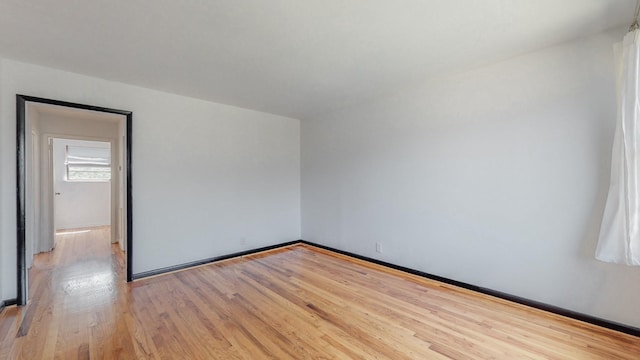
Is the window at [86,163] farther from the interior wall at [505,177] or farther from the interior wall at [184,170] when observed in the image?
the interior wall at [505,177]

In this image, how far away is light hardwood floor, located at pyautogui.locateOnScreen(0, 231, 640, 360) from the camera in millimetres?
1954

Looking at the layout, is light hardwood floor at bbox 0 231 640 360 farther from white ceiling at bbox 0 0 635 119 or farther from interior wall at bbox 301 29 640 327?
white ceiling at bbox 0 0 635 119

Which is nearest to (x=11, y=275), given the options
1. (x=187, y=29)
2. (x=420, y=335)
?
(x=187, y=29)

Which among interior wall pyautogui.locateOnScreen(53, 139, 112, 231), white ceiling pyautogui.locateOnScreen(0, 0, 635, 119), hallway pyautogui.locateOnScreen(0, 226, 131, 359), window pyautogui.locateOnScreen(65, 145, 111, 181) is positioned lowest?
hallway pyautogui.locateOnScreen(0, 226, 131, 359)

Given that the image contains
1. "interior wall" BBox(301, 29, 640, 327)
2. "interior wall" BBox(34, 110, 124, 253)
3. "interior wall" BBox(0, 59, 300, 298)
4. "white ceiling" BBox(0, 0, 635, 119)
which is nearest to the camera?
"white ceiling" BBox(0, 0, 635, 119)

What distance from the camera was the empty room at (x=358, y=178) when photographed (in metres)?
1.98

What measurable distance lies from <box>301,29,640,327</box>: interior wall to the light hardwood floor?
0.34m

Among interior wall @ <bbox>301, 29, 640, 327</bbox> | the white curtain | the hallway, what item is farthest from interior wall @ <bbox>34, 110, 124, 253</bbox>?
the white curtain

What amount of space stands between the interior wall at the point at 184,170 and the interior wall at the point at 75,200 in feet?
16.2

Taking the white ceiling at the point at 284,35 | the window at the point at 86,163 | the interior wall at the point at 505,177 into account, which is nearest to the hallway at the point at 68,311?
the white ceiling at the point at 284,35

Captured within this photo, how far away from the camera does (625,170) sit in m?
1.95

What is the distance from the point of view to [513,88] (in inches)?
106

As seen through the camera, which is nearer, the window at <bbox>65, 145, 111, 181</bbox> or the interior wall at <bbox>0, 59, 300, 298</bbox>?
the interior wall at <bbox>0, 59, 300, 298</bbox>

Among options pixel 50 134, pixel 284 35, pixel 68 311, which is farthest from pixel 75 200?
pixel 284 35
